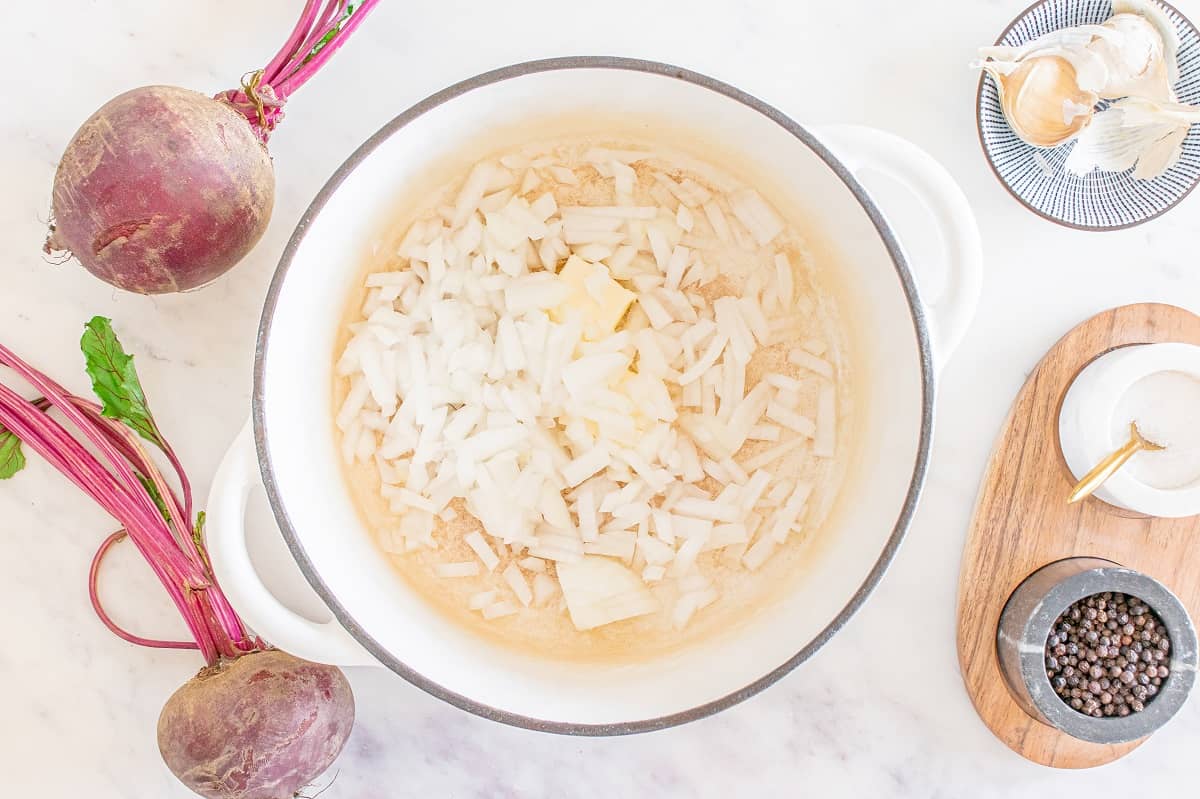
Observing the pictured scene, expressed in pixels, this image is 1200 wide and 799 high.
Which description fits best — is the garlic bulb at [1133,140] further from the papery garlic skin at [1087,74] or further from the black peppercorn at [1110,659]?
the black peppercorn at [1110,659]

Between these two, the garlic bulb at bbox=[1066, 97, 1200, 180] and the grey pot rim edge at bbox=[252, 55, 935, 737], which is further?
the garlic bulb at bbox=[1066, 97, 1200, 180]

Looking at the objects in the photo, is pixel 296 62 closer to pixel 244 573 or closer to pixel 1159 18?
pixel 244 573

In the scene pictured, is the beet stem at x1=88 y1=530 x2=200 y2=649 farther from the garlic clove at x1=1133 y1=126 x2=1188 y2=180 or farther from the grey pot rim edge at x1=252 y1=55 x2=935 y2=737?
the garlic clove at x1=1133 y1=126 x2=1188 y2=180

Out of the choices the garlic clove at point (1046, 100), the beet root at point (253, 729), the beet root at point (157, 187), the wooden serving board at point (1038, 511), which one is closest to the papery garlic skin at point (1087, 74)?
the garlic clove at point (1046, 100)

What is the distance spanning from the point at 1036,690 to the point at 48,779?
42.5 inches

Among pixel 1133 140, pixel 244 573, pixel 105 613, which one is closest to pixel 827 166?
pixel 1133 140

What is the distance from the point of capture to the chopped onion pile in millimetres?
943

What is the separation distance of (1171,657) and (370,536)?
85 cm

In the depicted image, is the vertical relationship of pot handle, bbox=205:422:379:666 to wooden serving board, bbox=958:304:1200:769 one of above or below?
below

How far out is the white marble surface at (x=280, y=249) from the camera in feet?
3.21

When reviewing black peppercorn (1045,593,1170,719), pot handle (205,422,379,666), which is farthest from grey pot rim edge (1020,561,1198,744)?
pot handle (205,422,379,666)

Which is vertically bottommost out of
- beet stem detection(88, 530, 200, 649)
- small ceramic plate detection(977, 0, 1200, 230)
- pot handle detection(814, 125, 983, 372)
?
beet stem detection(88, 530, 200, 649)

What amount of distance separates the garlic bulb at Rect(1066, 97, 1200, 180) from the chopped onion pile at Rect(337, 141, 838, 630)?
1.12 ft

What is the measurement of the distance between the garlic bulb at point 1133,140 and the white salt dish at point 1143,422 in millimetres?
196
